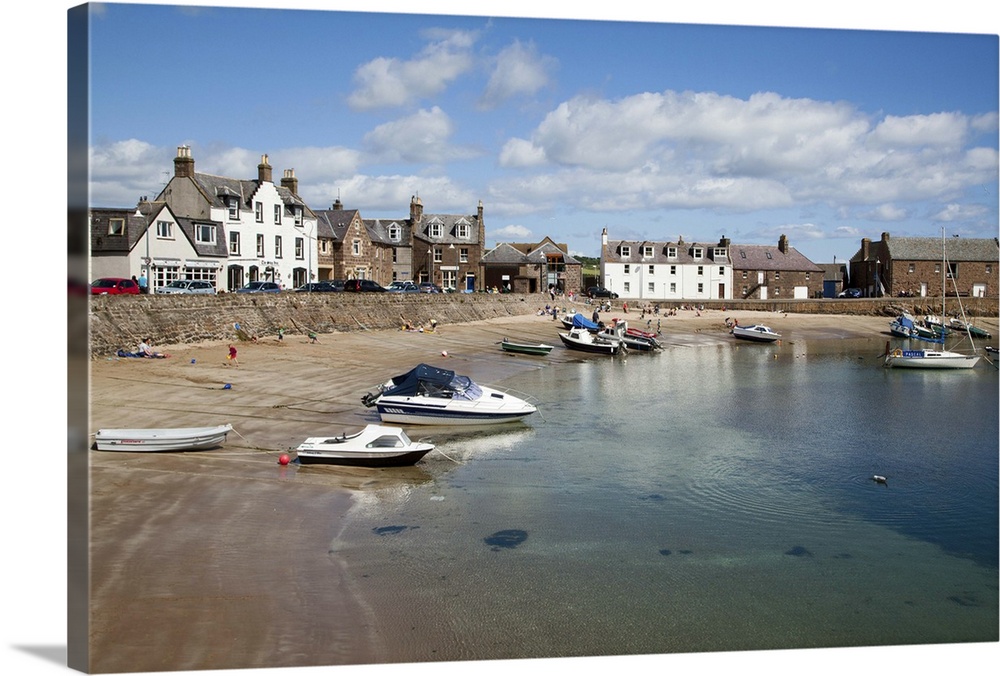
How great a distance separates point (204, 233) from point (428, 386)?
86.8 feet

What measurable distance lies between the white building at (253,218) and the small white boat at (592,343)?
17.2m

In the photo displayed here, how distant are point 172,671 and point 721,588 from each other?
256 inches

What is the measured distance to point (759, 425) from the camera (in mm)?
22703

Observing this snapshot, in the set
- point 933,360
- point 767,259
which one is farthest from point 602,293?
point 933,360

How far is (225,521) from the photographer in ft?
40.8

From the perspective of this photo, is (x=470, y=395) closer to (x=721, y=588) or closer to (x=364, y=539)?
(x=364, y=539)

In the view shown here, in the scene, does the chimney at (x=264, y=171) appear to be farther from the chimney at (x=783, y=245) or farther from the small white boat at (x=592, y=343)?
the chimney at (x=783, y=245)

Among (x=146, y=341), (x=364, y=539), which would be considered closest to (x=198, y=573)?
(x=364, y=539)

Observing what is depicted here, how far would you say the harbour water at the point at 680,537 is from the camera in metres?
9.42

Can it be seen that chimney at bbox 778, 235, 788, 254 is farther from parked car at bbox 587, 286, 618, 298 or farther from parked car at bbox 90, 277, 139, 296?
parked car at bbox 90, 277, 139, 296

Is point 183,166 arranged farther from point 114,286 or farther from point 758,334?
point 758,334

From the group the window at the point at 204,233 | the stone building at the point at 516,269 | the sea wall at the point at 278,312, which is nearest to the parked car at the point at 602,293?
the stone building at the point at 516,269

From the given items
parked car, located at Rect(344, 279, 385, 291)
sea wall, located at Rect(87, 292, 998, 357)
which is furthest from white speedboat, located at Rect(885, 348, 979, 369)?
parked car, located at Rect(344, 279, 385, 291)

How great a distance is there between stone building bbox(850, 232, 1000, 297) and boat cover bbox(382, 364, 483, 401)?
5034cm
